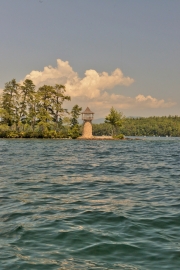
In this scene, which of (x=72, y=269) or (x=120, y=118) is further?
(x=120, y=118)

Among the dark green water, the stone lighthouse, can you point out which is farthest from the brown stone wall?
the dark green water

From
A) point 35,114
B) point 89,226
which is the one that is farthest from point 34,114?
point 89,226

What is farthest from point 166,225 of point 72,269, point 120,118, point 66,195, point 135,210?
point 120,118

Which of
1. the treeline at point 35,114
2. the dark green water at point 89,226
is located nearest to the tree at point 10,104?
the treeline at point 35,114

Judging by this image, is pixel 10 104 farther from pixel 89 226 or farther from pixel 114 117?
pixel 89 226

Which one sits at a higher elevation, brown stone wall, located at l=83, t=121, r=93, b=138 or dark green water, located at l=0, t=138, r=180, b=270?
brown stone wall, located at l=83, t=121, r=93, b=138

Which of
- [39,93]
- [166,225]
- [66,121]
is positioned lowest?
[166,225]

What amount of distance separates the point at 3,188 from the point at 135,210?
653 cm

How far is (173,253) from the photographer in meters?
6.41

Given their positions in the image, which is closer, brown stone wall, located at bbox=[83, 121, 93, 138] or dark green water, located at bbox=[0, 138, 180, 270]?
dark green water, located at bbox=[0, 138, 180, 270]

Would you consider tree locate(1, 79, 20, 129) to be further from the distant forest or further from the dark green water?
the dark green water

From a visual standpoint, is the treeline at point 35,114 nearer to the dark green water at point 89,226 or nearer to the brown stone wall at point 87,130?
the brown stone wall at point 87,130

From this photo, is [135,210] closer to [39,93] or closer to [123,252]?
[123,252]

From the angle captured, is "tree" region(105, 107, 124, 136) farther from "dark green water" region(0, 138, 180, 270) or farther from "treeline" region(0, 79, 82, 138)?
"dark green water" region(0, 138, 180, 270)
